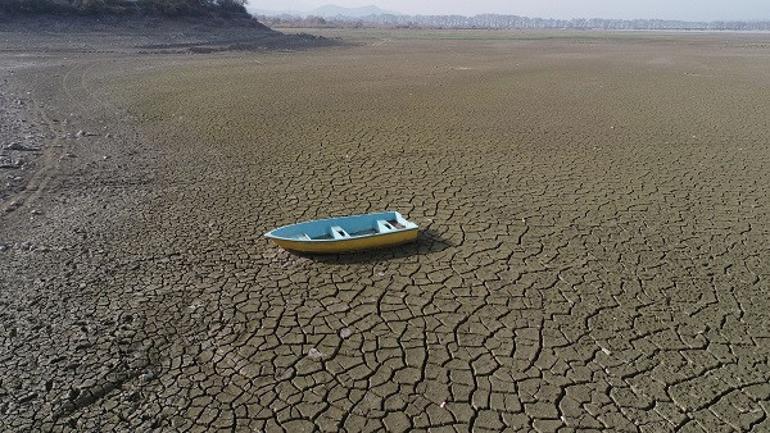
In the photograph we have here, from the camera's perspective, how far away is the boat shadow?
6130 millimetres

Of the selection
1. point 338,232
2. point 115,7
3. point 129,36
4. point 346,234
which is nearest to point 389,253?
point 346,234

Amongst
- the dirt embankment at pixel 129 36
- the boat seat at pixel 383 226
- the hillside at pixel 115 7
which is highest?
the hillside at pixel 115 7

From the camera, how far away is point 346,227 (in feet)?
21.7

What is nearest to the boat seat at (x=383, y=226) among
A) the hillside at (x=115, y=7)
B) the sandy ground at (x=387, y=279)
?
the sandy ground at (x=387, y=279)

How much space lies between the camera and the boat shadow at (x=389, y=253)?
6130 mm

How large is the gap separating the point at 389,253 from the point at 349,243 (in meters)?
0.52

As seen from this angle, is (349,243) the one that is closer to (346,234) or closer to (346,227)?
(346,234)

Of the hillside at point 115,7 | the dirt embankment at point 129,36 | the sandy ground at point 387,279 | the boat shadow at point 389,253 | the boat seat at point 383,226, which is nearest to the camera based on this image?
the sandy ground at point 387,279

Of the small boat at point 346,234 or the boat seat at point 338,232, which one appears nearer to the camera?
the small boat at point 346,234

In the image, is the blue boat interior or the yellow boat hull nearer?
the yellow boat hull

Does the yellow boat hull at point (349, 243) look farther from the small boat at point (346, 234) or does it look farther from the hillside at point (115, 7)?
the hillside at point (115, 7)

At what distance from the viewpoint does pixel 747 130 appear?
41.6 feet

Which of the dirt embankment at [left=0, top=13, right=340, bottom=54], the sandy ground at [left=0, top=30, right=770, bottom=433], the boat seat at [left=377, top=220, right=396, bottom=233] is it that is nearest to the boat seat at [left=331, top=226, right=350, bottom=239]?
the sandy ground at [left=0, top=30, right=770, bottom=433]

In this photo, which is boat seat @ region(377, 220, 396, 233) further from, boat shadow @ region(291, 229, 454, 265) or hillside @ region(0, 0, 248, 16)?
hillside @ region(0, 0, 248, 16)
